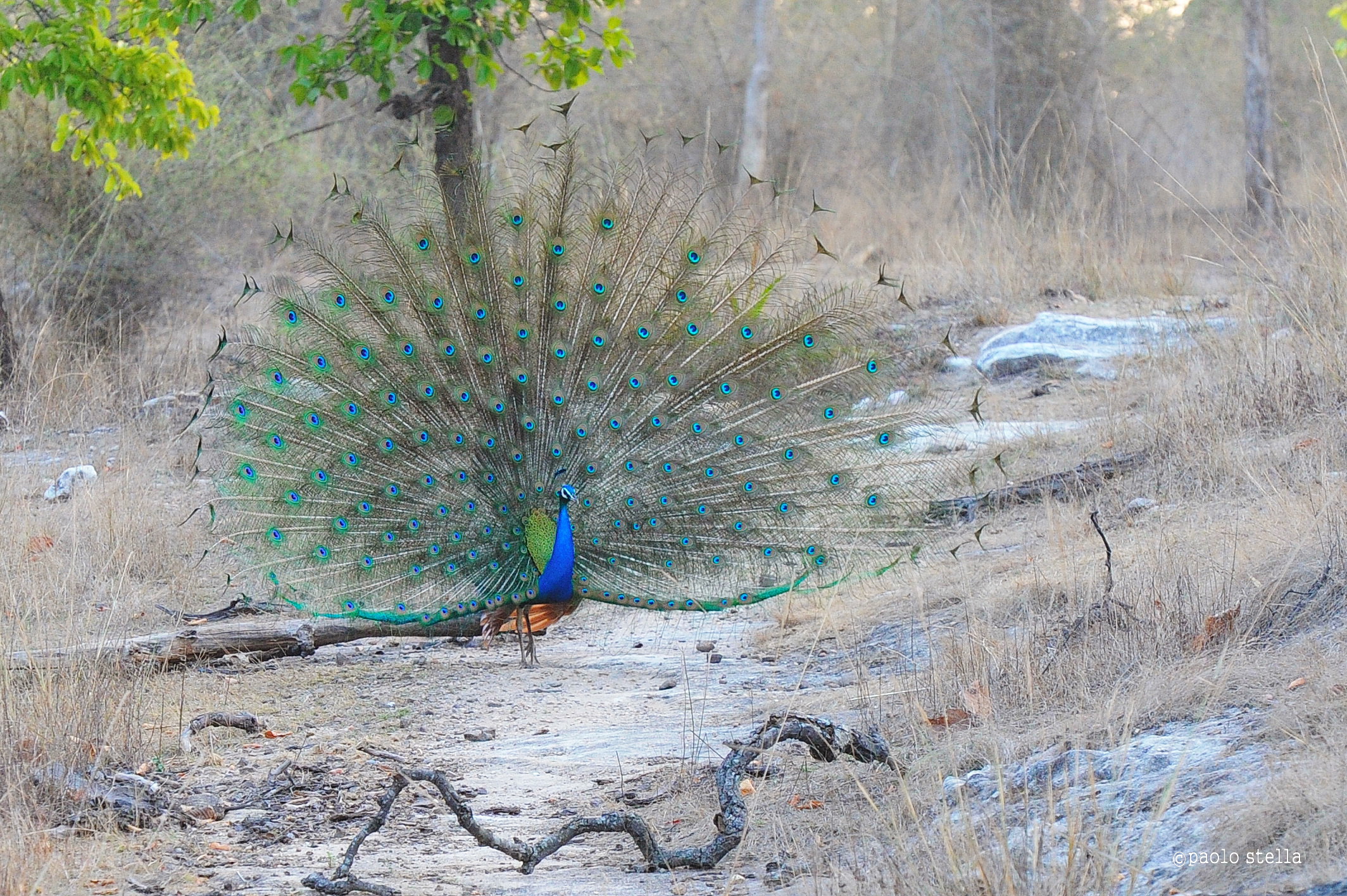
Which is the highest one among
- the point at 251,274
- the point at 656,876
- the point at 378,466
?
the point at 251,274

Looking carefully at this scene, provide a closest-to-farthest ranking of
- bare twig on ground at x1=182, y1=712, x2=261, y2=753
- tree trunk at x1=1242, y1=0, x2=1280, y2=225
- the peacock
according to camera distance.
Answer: bare twig on ground at x1=182, y1=712, x2=261, y2=753
the peacock
tree trunk at x1=1242, y1=0, x2=1280, y2=225

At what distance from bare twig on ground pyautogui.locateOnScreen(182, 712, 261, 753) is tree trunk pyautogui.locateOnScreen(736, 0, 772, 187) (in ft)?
46.7

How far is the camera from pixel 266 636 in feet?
17.6

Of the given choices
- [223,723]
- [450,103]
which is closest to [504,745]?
[223,723]

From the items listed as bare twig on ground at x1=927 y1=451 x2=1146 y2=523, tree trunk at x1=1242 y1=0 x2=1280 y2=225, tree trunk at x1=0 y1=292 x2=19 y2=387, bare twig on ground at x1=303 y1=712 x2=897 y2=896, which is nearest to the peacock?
bare twig on ground at x1=927 y1=451 x2=1146 y2=523

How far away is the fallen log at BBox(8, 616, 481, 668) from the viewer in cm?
501

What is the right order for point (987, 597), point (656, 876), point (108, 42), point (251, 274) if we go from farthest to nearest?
point (251, 274) → point (108, 42) → point (987, 597) → point (656, 876)

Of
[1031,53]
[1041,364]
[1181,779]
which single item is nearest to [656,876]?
[1181,779]

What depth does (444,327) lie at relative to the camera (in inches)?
217

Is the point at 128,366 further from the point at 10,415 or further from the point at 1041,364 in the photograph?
the point at 1041,364

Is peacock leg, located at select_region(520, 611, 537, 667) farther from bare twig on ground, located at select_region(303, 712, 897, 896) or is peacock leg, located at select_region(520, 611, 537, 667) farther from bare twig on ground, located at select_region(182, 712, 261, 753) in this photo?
bare twig on ground, located at select_region(303, 712, 897, 896)

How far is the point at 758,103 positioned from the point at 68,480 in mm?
A: 12519

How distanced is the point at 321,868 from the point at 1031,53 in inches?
601

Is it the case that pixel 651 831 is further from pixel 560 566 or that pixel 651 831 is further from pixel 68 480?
pixel 68 480
